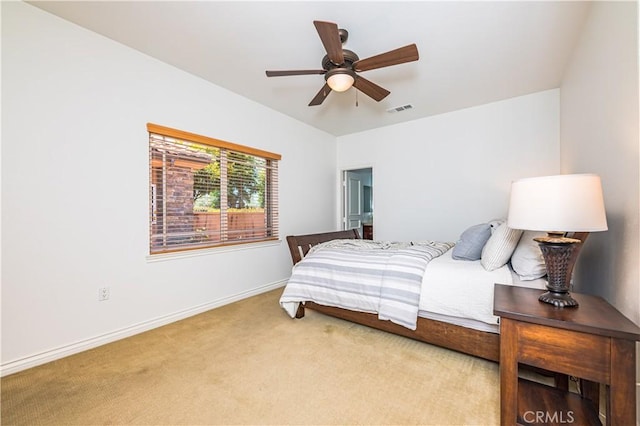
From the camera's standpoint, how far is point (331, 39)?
182cm

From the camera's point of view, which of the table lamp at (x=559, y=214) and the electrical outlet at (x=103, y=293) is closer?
the table lamp at (x=559, y=214)

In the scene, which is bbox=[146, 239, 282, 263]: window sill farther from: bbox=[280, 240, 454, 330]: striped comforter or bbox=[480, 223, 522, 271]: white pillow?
bbox=[480, 223, 522, 271]: white pillow

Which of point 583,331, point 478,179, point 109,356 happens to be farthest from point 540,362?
point 478,179

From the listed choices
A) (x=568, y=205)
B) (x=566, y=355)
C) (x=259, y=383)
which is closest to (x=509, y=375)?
(x=566, y=355)

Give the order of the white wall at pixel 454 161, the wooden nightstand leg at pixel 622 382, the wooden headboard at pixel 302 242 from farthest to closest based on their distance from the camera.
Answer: the white wall at pixel 454 161 < the wooden headboard at pixel 302 242 < the wooden nightstand leg at pixel 622 382

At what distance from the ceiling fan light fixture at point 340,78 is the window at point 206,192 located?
5.36 feet

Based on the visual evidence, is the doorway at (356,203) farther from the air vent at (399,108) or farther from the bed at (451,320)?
the bed at (451,320)

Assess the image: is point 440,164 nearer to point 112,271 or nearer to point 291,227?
point 291,227

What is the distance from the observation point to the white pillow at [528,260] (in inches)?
70.2

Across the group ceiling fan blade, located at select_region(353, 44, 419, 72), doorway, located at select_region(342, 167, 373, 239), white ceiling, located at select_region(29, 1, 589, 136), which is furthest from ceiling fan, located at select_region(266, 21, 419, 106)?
doorway, located at select_region(342, 167, 373, 239)

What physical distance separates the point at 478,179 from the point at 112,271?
14.5 ft

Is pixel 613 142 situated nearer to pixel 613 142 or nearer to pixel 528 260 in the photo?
pixel 613 142

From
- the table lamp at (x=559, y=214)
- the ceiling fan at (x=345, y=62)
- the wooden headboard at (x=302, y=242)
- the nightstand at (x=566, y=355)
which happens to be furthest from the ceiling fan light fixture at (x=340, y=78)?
the nightstand at (x=566, y=355)

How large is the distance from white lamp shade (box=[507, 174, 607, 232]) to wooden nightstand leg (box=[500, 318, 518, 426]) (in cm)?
52
